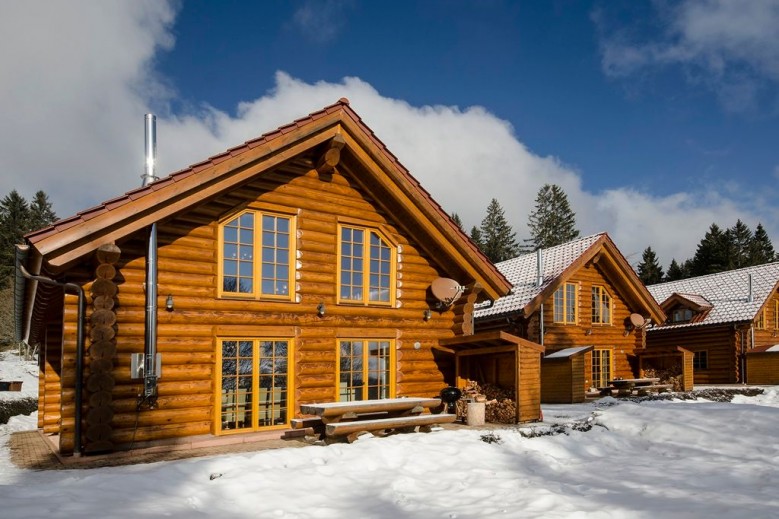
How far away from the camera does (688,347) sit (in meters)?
27.3

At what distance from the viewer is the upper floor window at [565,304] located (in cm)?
2059

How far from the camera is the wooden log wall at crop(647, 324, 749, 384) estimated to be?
25.2m

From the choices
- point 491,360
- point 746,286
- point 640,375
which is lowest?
point 640,375

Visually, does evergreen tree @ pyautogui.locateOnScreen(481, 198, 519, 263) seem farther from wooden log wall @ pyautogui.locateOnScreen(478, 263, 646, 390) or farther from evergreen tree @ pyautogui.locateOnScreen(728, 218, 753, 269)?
wooden log wall @ pyautogui.locateOnScreen(478, 263, 646, 390)

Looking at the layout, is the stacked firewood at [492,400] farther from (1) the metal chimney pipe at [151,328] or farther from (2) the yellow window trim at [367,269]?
(1) the metal chimney pipe at [151,328]

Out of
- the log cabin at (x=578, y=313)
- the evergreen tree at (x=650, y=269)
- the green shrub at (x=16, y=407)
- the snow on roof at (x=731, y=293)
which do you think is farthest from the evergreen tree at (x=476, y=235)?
the green shrub at (x=16, y=407)

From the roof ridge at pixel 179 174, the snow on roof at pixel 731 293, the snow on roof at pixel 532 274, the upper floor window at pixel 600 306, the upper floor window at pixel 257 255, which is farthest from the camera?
the snow on roof at pixel 731 293

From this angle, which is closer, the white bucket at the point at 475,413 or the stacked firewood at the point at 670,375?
the white bucket at the point at 475,413

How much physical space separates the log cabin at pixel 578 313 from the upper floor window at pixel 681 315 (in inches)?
253

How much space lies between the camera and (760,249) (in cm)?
6188

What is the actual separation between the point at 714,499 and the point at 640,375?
16.4m

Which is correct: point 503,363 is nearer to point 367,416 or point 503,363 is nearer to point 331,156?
point 367,416

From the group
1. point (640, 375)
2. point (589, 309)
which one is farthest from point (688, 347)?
point (589, 309)

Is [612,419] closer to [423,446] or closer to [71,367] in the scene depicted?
[423,446]
